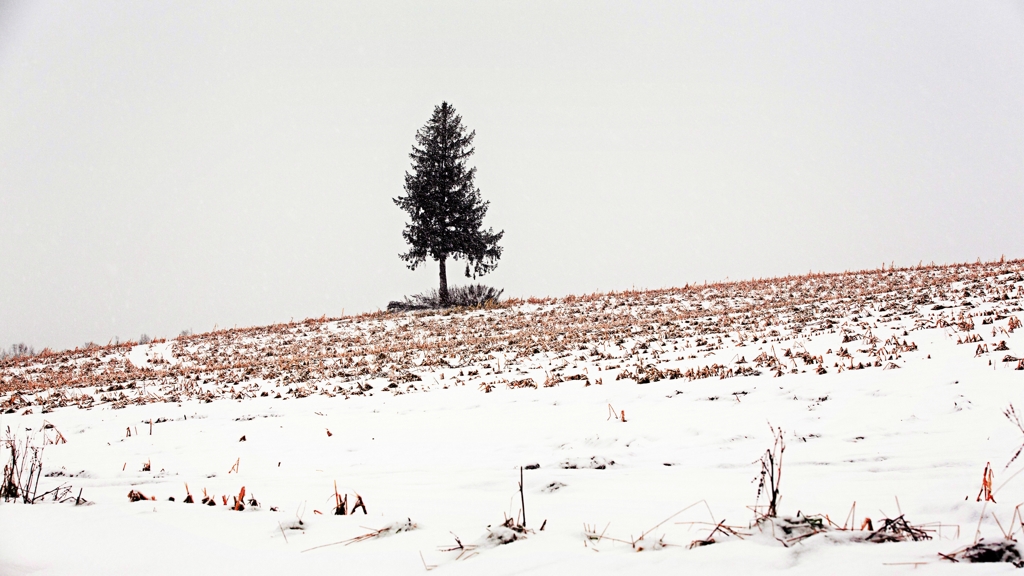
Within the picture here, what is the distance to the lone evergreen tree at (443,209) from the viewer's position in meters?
24.2

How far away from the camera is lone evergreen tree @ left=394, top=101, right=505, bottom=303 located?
24.2 m

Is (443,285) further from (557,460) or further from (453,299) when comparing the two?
(557,460)

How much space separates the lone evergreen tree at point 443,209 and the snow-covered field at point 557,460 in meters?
14.1

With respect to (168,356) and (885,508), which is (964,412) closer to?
(885,508)

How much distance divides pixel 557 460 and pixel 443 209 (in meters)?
21.6

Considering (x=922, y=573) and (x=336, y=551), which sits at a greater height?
(x=922, y=573)

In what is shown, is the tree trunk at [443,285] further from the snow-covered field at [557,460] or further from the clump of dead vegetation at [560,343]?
the snow-covered field at [557,460]

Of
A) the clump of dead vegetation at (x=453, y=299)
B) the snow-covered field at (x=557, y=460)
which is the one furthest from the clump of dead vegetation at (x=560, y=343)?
the clump of dead vegetation at (x=453, y=299)

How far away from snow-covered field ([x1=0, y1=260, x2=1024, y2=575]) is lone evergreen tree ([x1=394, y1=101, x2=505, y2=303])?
14134mm

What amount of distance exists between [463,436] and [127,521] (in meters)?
2.67

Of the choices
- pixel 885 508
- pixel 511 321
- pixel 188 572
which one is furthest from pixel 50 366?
pixel 885 508

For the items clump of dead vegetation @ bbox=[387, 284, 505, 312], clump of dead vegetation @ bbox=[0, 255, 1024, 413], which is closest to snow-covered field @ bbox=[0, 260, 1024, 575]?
clump of dead vegetation @ bbox=[0, 255, 1024, 413]

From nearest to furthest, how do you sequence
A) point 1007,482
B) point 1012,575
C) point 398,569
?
point 1012,575
point 398,569
point 1007,482

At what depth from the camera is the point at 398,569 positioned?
1978 millimetres
